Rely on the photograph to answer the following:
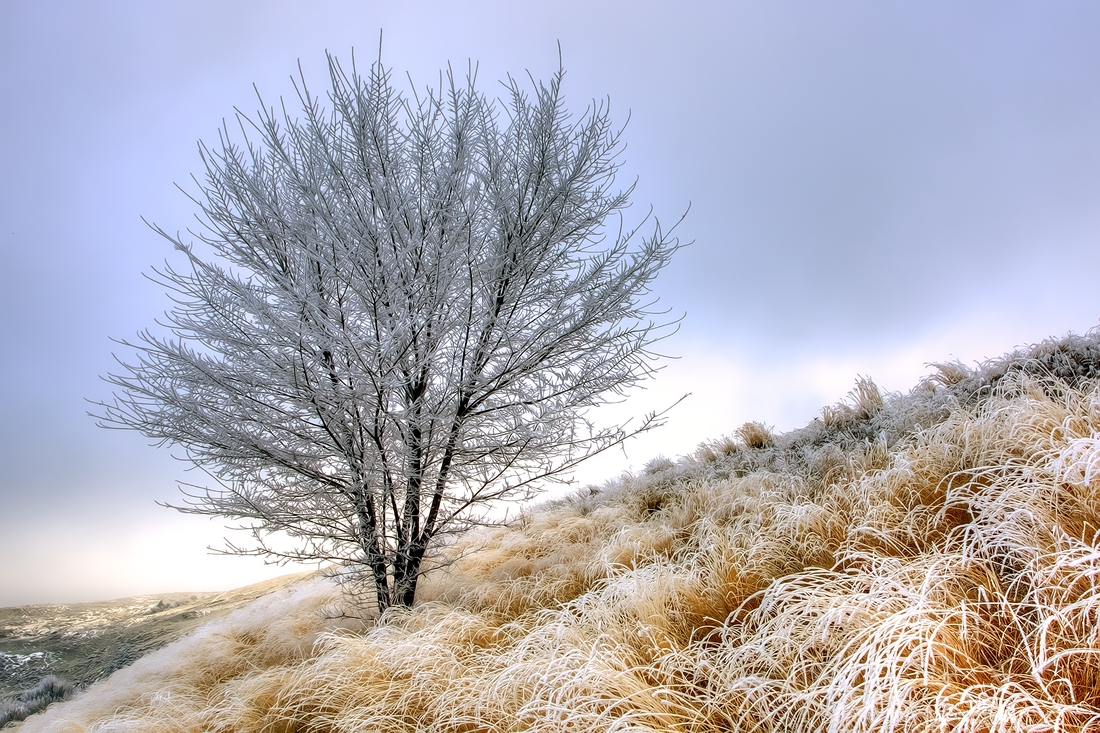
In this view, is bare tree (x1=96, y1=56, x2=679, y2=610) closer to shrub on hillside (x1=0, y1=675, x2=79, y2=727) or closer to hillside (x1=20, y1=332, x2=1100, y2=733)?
hillside (x1=20, y1=332, x2=1100, y2=733)

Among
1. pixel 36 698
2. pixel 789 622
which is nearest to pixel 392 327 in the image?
pixel 789 622

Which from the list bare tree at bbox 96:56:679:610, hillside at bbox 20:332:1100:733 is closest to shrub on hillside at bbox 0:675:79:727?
hillside at bbox 20:332:1100:733

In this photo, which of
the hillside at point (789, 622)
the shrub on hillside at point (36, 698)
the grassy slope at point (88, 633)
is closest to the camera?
the hillside at point (789, 622)

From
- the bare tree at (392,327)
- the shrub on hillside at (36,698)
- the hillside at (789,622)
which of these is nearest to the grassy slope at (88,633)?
the shrub on hillside at (36,698)

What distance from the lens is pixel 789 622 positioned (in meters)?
2.21

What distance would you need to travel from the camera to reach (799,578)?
2414 millimetres

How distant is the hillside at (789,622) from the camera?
67.5 inches

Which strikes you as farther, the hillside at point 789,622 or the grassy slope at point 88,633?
the grassy slope at point 88,633

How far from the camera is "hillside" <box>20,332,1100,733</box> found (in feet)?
5.63

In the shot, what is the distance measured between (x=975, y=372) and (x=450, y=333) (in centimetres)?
503

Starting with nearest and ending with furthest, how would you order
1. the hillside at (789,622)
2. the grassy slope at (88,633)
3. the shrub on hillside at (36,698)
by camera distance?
the hillside at (789,622) → the shrub on hillside at (36,698) → the grassy slope at (88,633)

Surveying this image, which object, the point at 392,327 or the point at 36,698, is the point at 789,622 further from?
the point at 36,698

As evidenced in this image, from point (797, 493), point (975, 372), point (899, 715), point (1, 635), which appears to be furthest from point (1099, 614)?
point (1, 635)

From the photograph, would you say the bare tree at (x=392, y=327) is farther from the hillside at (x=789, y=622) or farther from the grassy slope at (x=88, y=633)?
the grassy slope at (x=88, y=633)
